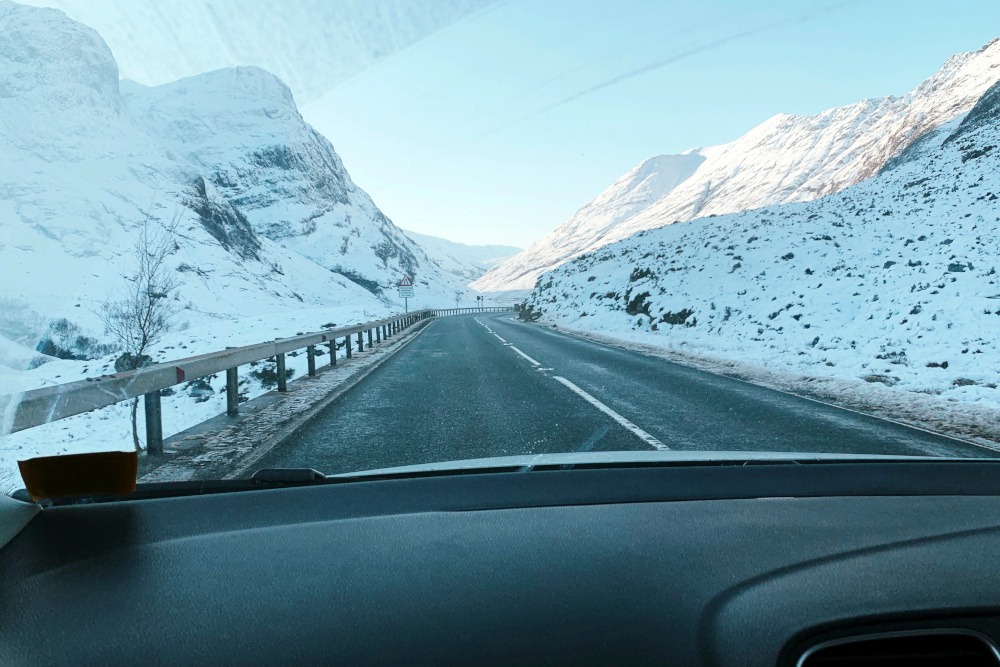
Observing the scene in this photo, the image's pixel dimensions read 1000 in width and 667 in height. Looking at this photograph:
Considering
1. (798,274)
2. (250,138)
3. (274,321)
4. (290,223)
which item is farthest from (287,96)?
A: (798,274)

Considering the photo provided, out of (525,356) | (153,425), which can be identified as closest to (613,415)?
(153,425)

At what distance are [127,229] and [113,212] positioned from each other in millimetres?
7801

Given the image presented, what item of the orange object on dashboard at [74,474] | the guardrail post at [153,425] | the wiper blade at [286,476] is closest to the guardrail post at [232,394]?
the guardrail post at [153,425]

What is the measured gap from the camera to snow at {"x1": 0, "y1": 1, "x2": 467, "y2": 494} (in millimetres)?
15500

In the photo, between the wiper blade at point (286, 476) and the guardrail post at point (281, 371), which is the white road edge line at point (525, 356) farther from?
the wiper blade at point (286, 476)

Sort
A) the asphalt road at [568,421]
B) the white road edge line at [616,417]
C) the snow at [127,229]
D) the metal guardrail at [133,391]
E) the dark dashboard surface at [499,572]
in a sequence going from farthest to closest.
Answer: the snow at [127,229] → the white road edge line at [616,417] → the asphalt road at [568,421] → the metal guardrail at [133,391] → the dark dashboard surface at [499,572]

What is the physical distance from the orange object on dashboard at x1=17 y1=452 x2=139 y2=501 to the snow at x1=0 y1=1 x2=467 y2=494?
150 centimetres

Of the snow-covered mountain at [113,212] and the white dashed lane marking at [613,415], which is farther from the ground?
the snow-covered mountain at [113,212]

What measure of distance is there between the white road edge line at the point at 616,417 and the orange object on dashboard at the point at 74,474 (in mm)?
4544

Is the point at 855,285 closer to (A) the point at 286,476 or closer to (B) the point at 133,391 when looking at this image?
(B) the point at 133,391

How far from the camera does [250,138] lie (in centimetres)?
15388

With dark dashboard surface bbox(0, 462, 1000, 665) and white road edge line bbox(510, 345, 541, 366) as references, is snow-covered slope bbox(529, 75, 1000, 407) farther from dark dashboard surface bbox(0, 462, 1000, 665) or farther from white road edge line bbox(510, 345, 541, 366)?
dark dashboard surface bbox(0, 462, 1000, 665)

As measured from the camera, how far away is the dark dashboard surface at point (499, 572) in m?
1.38

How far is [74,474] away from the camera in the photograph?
170 centimetres
